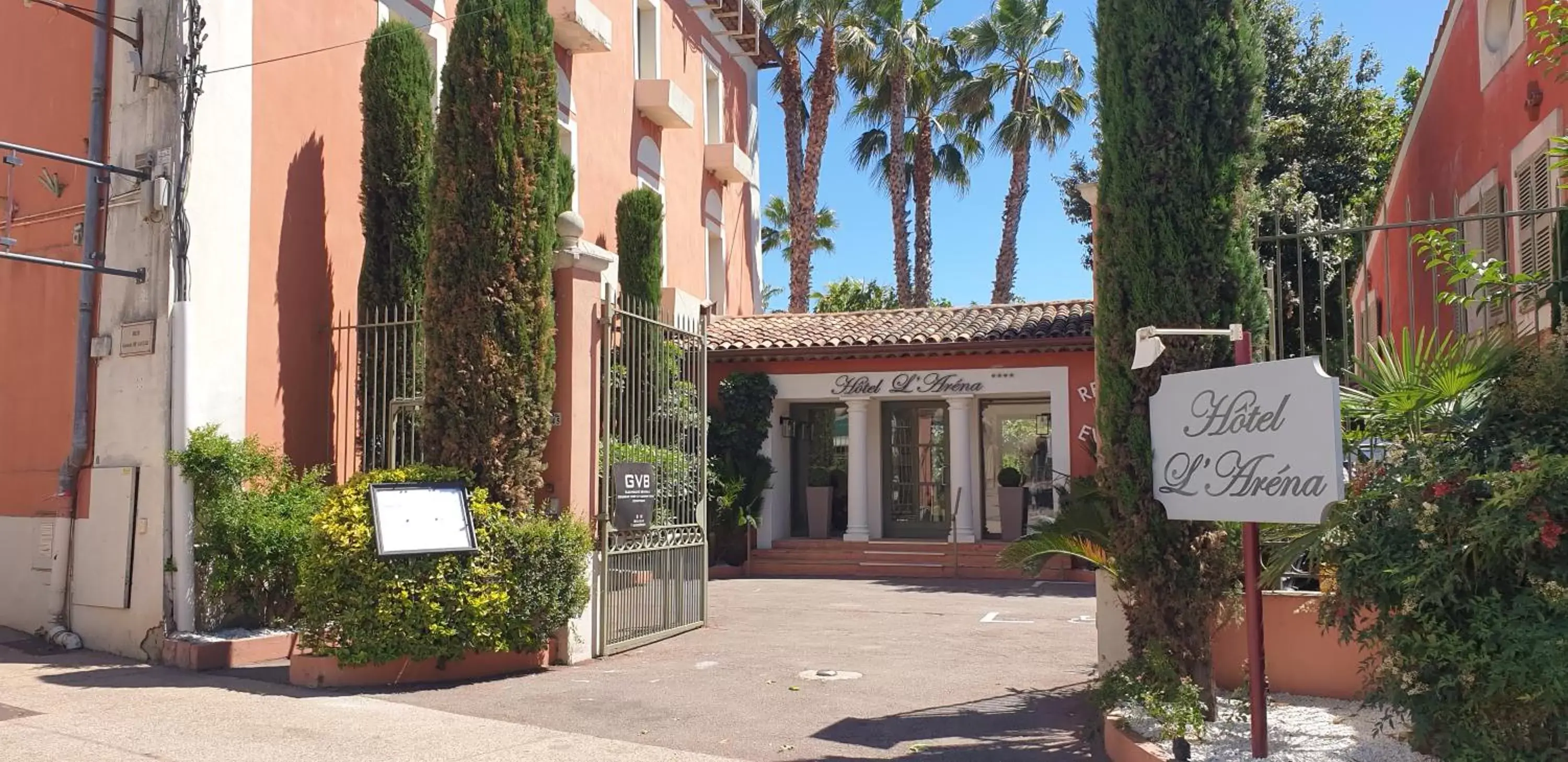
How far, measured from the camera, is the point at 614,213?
1703cm

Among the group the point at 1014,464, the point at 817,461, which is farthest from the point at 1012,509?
the point at 817,461

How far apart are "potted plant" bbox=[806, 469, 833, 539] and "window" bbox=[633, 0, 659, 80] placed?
7233 mm

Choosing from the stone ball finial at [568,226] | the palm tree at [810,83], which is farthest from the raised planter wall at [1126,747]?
the palm tree at [810,83]

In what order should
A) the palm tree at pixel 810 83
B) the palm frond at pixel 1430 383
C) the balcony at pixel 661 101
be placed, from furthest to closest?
1. the palm tree at pixel 810 83
2. the balcony at pixel 661 101
3. the palm frond at pixel 1430 383

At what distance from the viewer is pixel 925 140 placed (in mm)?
29625

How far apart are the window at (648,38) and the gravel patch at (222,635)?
11.3m

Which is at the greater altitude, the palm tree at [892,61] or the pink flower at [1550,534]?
the palm tree at [892,61]

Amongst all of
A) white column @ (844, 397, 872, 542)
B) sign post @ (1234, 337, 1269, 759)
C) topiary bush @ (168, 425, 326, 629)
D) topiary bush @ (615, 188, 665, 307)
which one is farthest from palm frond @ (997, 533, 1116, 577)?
white column @ (844, 397, 872, 542)

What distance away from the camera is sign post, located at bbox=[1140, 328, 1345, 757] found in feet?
16.5

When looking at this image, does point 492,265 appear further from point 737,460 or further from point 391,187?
point 737,460

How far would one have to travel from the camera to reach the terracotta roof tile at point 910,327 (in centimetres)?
1805

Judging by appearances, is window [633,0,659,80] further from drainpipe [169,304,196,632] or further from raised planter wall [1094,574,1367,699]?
raised planter wall [1094,574,1367,699]

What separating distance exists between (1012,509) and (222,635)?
1255 cm

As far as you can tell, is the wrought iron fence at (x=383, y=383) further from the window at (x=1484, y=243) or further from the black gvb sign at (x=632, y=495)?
the window at (x=1484, y=243)
